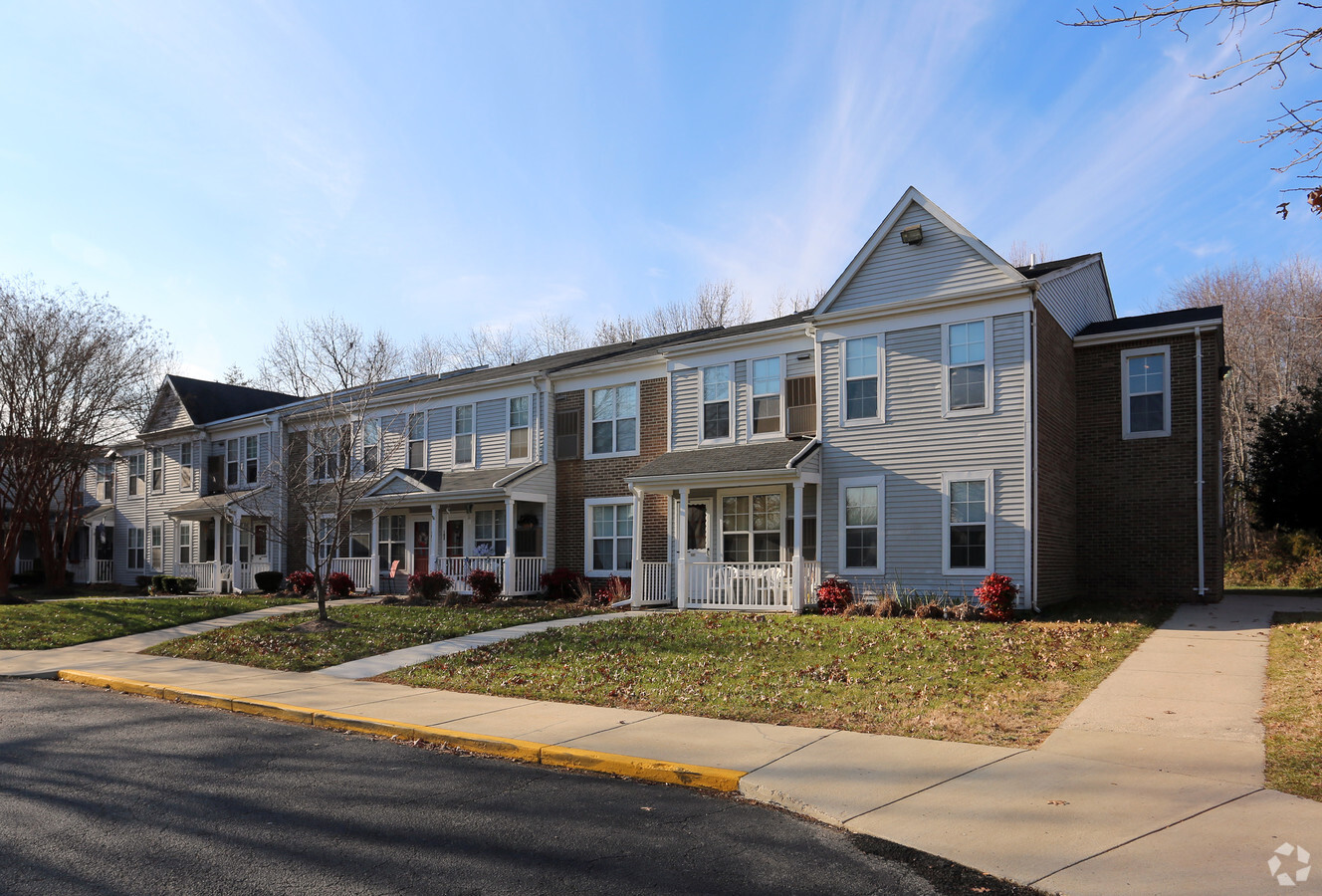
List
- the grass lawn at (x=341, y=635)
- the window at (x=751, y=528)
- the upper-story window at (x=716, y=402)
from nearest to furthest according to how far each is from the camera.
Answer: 1. the grass lawn at (x=341, y=635)
2. the window at (x=751, y=528)
3. the upper-story window at (x=716, y=402)

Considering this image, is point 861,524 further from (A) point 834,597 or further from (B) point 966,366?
(B) point 966,366

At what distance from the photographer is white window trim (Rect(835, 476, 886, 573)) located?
59.4 feet

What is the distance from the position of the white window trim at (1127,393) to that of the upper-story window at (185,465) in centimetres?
3229

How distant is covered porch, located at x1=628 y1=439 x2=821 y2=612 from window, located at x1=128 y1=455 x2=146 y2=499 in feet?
88.4

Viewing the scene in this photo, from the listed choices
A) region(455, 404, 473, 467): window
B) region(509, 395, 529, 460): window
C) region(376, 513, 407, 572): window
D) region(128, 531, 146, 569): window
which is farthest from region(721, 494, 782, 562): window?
region(128, 531, 146, 569): window

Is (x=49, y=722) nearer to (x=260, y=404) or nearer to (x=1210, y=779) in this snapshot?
(x=1210, y=779)

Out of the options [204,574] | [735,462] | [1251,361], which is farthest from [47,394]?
[1251,361]

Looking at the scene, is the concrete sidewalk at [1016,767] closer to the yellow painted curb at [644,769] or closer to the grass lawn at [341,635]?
the yellow painted curb at [644,769]

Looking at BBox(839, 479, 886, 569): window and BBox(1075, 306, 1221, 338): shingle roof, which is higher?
BBox(1075, 306, 1221, 338): shingle roof

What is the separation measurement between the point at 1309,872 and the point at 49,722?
443 inches

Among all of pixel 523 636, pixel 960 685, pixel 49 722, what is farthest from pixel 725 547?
pixel 49 722

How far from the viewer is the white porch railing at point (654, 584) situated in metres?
20.4

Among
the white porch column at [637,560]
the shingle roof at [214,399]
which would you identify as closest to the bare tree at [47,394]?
the shingle roof at [214,399]

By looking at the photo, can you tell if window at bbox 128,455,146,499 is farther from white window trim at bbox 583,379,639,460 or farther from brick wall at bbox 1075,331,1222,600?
brick wall at bbox 1075,331,1222,600
